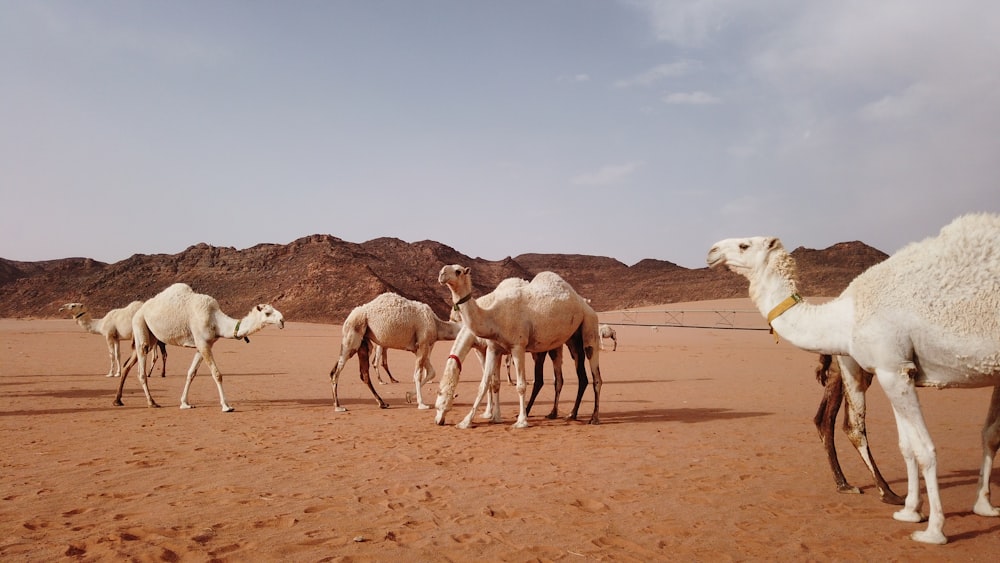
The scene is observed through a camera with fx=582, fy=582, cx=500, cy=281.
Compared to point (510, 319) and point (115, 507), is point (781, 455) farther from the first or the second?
point (115, 507)

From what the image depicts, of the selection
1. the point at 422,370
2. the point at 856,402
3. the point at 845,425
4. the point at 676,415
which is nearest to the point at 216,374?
the point at 422,370

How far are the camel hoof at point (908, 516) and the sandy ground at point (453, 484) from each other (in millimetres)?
76

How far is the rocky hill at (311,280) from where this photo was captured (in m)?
67.6

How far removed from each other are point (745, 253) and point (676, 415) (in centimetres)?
640

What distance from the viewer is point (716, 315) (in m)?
57.4

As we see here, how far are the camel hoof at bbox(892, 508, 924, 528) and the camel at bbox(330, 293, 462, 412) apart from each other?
933 cm

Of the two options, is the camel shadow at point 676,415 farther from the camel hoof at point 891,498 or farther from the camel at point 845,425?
the camel hoof at point 891,498

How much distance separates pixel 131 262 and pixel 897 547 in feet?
331

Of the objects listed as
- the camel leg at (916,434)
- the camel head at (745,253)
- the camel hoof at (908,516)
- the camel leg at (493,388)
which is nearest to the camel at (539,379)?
the camel leg at (493,388)

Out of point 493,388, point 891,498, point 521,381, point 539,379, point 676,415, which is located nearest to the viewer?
point 891,498

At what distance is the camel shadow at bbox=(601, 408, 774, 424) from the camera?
1120 cm

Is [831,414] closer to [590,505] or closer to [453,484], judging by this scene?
[590,505]

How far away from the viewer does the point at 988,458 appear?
5.57 meters

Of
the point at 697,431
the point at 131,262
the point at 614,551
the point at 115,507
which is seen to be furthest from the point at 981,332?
the point at 131,262
